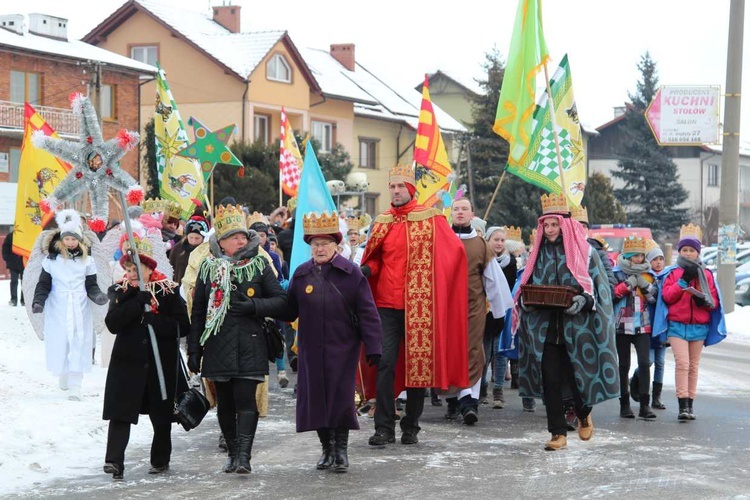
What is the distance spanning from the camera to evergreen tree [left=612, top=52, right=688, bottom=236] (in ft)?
220

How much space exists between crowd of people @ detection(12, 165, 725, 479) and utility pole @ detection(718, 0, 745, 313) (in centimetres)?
1162

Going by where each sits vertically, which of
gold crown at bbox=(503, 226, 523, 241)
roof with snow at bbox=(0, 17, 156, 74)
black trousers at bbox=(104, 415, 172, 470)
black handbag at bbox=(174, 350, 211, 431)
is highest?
roof with snow at bbox=(0, 17, 156, 74)

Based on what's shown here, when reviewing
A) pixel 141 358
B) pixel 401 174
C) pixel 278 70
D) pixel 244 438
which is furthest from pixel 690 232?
pixel 278 70

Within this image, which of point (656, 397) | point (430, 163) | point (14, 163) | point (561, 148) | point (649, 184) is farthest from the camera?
point (649, 184)

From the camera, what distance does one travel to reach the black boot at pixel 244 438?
836cm

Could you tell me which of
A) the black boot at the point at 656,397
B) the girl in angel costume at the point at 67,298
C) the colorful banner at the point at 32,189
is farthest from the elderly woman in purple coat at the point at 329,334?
the colorful banner at the point at 32,189

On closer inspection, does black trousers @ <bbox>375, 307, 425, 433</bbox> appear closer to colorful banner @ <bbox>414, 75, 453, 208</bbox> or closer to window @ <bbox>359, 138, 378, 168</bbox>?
colorful banner @ <bbox>414, 75, 453, 208</bbox>

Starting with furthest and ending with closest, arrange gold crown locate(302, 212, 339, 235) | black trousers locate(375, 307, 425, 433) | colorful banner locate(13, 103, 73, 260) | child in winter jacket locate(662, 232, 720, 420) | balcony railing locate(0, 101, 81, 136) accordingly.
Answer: balcony railing locate(0, 101, 81, 136) < colorful banner locate(13, 103, 73, 260) < child in winter jacket locate(662, 232, 720, 420) < black trousers locate(375, 307, 425, 433) < gold crown locate(302, 212, 339, 235)

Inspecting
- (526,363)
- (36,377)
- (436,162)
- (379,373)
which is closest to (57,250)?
(36,377)

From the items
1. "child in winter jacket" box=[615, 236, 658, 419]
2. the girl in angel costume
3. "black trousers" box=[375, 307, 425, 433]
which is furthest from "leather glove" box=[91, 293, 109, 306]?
"child in winter jacket" box=[615, 236, 658, 419]

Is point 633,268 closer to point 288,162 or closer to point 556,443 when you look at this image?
point 556,443

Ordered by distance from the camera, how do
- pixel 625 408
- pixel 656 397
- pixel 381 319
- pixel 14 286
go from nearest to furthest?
pixel 381 319, pixel 625 408, pixel 656 397, pixel 14 286

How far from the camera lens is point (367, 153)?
56125 millimetres

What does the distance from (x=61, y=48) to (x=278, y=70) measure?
995 centimetres
